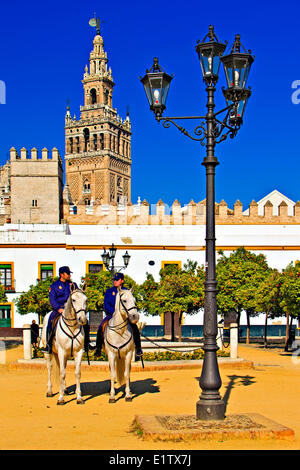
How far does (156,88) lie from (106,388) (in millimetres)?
5901

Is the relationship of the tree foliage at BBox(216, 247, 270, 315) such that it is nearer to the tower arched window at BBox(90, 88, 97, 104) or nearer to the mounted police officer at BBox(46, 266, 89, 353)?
the mounted police officer at BBox(46, 266, 89, 353)

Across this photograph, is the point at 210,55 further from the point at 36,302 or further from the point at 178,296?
the point at 36,302

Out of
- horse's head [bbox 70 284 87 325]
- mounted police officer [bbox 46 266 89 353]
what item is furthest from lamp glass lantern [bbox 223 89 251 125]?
mounted police officer [bbox 46 266 89 353]

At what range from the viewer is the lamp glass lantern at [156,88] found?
8273 mm

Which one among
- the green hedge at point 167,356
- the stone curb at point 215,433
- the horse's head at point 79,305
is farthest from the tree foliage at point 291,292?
the stone curb at point 215,433

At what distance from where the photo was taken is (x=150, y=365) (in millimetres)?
14242

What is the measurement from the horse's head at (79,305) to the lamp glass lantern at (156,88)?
3051 mm

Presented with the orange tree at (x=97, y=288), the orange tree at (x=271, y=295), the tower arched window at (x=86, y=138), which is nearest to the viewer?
the orange tree at (x=271, y=295)

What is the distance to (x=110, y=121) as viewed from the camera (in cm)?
9331

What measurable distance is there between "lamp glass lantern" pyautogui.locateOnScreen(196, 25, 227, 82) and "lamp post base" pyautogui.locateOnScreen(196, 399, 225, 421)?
4325 millimetres

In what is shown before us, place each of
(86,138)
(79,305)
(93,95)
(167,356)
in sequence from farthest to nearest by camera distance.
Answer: (86,138) → (93,95) → (167,356) → (79,305)

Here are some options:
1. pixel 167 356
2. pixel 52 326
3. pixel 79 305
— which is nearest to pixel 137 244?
pixel 167 356

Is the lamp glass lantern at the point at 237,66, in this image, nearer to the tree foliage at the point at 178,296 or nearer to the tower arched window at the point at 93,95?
the tree foliage at the point at 178,296
